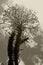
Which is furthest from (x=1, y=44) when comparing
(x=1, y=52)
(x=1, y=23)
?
(x=1, y=23)

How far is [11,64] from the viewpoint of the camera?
27.7 m

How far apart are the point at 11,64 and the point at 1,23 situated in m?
A: 6.37

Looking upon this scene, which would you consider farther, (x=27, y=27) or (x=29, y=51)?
(x=29, y=51)

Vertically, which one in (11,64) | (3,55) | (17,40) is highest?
(3,55)

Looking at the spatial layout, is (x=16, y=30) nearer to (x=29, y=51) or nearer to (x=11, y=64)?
(x=11, y=64)

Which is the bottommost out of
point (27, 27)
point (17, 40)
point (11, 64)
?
point (11, 64)

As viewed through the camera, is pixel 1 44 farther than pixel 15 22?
Yes

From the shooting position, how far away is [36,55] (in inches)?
3142

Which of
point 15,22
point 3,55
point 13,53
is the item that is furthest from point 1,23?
point 3,55

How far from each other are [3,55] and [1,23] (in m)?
50.1

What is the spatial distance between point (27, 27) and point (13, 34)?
7.90 ft

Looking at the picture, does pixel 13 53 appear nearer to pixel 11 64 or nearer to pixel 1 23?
pixel 11 64

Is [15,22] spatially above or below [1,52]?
below

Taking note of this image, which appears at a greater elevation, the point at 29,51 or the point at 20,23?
the point at 29,51
